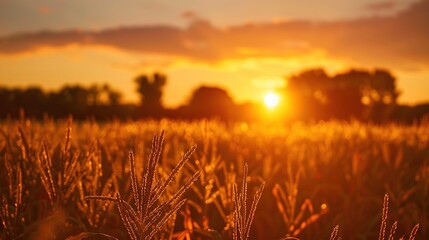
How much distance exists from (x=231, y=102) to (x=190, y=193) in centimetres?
6220

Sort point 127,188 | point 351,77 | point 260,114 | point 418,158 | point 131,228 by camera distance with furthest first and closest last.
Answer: point 351,77
point 260,114
point 418,158
point 127,188
point 131,228

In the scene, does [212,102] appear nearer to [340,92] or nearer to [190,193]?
[340,92]

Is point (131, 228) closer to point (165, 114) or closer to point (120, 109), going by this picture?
point (165, 114)

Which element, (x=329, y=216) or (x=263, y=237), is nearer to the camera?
(x=263, y=237)

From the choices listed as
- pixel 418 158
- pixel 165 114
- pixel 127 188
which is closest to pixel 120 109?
pixel 165 114

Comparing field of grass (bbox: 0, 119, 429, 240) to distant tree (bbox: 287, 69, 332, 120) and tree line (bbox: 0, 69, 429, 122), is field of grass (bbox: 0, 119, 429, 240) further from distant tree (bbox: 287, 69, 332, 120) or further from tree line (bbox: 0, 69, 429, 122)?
distant tree (bbox: 287, 69, 332, 120)

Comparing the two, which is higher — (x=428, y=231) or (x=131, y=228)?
(x=131, y=228)

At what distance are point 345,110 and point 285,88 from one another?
35.1m

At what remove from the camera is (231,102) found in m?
66.3

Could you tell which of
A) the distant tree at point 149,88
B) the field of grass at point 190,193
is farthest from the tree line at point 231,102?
the field of grass at point 190,193

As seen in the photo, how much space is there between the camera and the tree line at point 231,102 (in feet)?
162

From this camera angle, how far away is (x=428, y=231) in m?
4.27

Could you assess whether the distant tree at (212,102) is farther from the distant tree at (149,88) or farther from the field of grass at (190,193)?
the field of grass at (190,193)

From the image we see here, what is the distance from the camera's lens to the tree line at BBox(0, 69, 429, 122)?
49281 millimetres
